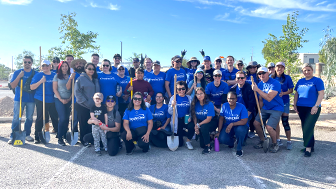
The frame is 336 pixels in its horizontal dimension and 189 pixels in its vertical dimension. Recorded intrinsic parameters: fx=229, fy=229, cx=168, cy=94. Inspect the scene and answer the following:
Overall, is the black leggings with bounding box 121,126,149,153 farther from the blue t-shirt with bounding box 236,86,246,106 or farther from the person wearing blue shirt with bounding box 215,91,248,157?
the blue t-shirt with bounding box 236,86,246,106

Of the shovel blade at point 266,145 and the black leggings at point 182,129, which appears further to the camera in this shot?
the black leggings at point 182,129

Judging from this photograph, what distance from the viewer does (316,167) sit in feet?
13.8

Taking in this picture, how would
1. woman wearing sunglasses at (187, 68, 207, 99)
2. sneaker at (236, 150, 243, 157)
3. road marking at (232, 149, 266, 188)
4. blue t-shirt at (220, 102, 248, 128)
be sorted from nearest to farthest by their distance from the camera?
road marking at (232, 149, 266, 188), sneaker at (236, 150, 243, 157), blue t-shirt at (220, 102, 248, 128), woman wearing sunglasses at (187, 68, 207, 99)

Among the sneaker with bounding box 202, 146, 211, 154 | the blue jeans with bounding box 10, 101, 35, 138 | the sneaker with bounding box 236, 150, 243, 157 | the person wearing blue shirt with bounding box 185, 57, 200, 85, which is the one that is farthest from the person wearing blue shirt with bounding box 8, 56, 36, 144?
the sneaker with bounding box 236, 150, 243, 157

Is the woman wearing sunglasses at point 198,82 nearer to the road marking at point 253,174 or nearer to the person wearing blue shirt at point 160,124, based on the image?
the person wearing blue shirt at point 160,124

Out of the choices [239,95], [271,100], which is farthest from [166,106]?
[271,100]

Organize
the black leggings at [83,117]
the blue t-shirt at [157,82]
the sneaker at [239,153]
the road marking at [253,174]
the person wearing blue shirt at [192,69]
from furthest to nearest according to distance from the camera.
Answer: the person wearing blue shirt at [192,69], the blue t-shirt at [157,82], the black leggings at [83,117], the sneaker at [239,153], the road marking at [253,174]

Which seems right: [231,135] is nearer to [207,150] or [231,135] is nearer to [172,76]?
[207,150]

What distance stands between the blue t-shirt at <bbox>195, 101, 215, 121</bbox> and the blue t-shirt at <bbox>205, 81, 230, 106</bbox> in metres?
0.43

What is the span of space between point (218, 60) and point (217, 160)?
3.01 metres

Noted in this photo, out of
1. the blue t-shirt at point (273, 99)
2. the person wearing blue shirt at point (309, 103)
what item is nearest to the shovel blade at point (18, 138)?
the blue t-shirt at point (273, 99)

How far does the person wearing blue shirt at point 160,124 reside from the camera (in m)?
5.45

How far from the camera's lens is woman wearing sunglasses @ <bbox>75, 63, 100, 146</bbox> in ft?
17.3

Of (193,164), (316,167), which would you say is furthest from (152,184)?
(316,167)
